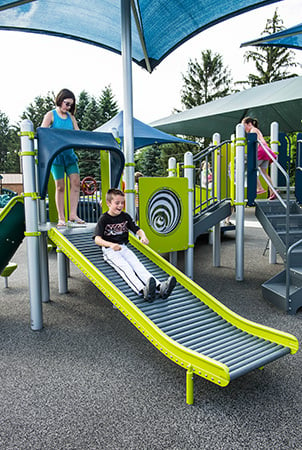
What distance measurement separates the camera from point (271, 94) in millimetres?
13562

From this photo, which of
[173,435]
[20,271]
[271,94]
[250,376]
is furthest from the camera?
[271,94]

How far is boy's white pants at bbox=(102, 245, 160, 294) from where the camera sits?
12.4 feet

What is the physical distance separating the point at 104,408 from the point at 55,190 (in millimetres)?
3161

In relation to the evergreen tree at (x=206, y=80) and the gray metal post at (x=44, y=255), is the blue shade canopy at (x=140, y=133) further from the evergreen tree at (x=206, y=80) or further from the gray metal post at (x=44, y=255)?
the evergreen tree at (x=206, y=80)

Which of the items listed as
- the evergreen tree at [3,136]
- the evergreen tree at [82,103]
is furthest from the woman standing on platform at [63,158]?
the evergreen tree at [3,136]

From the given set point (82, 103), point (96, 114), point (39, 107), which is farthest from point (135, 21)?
point (39, 107)

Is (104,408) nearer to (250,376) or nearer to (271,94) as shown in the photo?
(250,376)

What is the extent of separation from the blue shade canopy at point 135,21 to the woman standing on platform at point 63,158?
1861mm

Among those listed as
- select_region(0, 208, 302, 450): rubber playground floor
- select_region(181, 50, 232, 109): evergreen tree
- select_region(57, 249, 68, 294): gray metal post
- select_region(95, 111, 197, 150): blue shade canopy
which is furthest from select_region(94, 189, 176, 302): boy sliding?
select_region(181, 50, 232, 109): evergreen tree

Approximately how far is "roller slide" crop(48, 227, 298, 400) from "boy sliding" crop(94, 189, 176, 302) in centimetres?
9

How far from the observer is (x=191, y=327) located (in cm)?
337

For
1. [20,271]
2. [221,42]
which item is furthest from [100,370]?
[221,42]

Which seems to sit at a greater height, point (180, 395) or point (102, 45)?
point (102, 45)

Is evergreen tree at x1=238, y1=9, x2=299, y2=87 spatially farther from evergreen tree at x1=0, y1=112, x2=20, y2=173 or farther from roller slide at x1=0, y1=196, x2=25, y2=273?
evergreen tree at x1=0, y1=112, x2=20, y2=173
